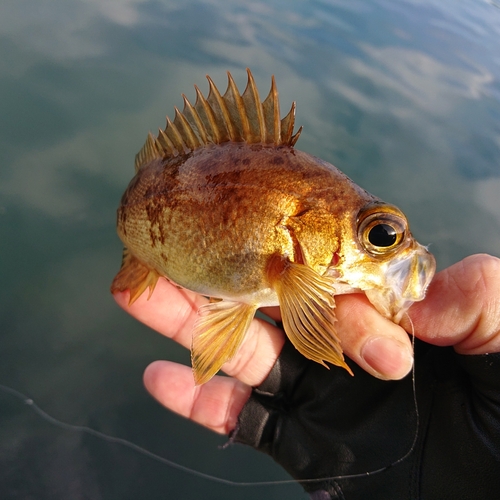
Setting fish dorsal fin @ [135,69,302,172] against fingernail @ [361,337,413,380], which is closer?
fingernail @ [361,337,413,380]

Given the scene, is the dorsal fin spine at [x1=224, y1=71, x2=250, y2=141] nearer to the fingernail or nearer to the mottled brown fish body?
the mottled brown fish body

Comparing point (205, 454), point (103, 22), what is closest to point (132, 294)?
point (205, 454)

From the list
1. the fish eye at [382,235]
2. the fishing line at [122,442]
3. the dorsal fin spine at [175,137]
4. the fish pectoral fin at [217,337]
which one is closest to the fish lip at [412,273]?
the fish eye at [382,235]

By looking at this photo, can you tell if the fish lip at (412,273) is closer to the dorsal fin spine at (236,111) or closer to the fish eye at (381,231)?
the fish eye at (381,231)

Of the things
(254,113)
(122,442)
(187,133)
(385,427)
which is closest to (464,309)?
(385,427)

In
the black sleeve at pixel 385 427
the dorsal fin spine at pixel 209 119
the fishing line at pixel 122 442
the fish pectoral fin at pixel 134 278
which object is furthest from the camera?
the fishing line at pixel 122 442

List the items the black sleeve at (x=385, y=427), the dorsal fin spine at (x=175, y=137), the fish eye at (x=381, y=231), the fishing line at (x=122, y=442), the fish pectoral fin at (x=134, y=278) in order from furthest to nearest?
the fishing line at (x=122, y=442) → the fish pectoral fin at (x=134, y=278) → the dorsal fin spine at (x=175, y=137) → the black sleeve at (x=385, y=427) → the fish eye at (x=381, y=231)

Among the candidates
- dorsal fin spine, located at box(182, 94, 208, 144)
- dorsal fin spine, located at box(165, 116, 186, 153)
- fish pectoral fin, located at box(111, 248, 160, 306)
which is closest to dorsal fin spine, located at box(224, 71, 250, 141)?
dorsal fin spine, located at box(182, 94, 208, 144)
